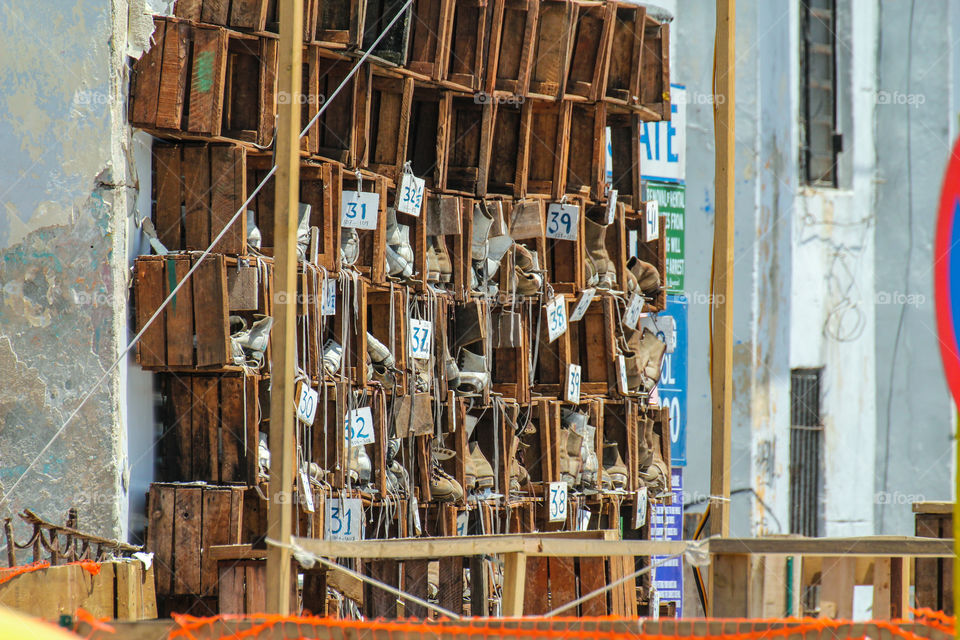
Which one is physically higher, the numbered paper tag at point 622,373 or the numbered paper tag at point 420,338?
the numbered paper tag at point 420,338

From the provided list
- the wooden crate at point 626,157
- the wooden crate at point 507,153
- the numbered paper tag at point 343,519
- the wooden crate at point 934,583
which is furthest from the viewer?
the wooden crate at point 626,157

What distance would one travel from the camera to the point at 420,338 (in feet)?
28.2

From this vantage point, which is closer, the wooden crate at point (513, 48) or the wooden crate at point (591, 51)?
the wooden crate at point (513, 48)

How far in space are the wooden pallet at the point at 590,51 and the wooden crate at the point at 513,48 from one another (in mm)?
607

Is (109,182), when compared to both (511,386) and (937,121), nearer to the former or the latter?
(511,386)

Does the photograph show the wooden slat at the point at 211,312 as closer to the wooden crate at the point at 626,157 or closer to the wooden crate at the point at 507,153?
the wooden crate at the point at 507,153

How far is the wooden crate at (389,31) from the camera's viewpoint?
822 centimetres

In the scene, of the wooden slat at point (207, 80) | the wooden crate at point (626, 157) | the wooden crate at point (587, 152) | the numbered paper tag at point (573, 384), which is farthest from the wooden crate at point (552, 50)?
the wooden slat at point (207, 80)

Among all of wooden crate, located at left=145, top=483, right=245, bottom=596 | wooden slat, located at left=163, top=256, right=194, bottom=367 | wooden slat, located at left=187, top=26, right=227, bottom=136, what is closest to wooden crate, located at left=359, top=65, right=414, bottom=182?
wooden slat, located at left=187, top=26, right=227, bottom=136

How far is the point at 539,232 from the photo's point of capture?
31.5 feet

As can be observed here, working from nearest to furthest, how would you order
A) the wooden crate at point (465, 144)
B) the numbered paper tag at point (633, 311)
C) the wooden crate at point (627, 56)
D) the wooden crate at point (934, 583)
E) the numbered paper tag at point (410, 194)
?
1. the wooden crate at point (934, 583)
2. the numbered paper tag at point (410, 194)
3. the wooden crate at point (465, 144)
4. the wooden crate at point (627, 56)
5. the numbered paper tag at point (633, 311)

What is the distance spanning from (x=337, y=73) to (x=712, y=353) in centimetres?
305

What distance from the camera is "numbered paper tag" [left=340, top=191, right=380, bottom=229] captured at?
7992 millimetres

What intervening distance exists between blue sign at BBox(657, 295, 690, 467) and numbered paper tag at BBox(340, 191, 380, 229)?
6.68 metres
